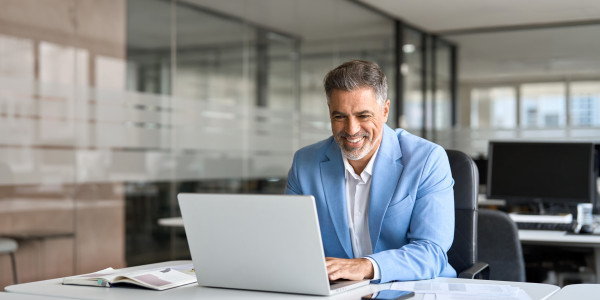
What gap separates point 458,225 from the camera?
2.79 m

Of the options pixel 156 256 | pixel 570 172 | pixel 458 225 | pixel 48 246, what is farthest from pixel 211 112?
pixel 458 225

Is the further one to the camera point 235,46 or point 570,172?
point 235,46

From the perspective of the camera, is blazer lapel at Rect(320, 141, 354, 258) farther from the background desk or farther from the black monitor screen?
the black monitor screen

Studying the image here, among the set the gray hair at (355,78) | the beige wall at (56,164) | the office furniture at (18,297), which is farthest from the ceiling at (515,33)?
the office furniture at (18,297)

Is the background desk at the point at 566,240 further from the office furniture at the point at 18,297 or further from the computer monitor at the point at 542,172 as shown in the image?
the office furniture at the point at 18,297

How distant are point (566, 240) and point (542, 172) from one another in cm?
81

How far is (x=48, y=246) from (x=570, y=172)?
3152 millimetres

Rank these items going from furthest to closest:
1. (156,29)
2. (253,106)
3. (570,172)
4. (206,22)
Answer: (253,106), (206,22), (156,29), (570,172)

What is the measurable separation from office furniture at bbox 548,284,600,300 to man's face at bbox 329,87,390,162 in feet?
2.44

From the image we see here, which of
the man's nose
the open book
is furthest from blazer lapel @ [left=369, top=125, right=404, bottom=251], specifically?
the open book

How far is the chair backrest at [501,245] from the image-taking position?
3346 mm

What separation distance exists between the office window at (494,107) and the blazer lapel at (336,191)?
7.46 metres

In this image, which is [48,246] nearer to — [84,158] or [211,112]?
[84,158]

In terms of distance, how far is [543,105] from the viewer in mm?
9297
